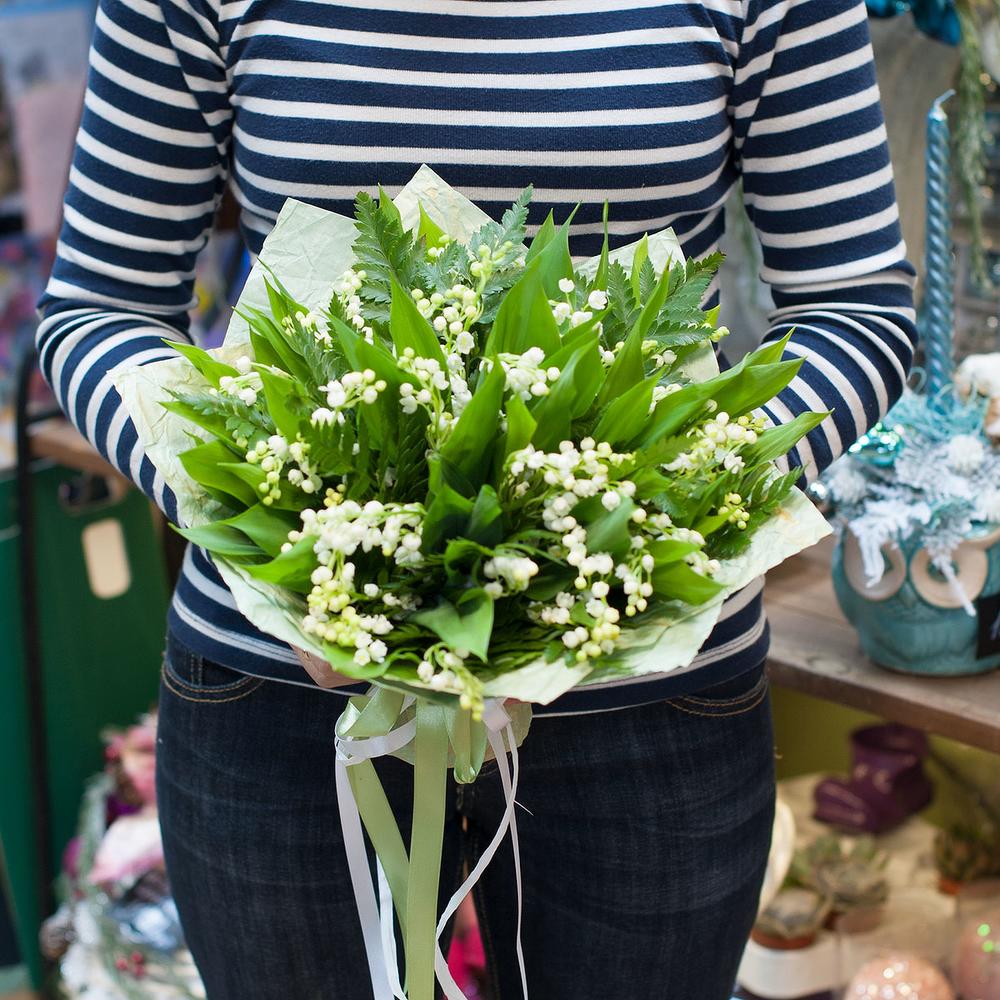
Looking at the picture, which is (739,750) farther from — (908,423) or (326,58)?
(326,58)

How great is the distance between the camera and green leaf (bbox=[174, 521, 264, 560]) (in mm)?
745

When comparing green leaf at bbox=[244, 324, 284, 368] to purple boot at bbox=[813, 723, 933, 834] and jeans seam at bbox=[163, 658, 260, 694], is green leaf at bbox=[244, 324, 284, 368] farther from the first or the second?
purple boot at bbox=[813, 723, 933, 834]

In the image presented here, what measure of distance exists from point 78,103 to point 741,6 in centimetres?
193

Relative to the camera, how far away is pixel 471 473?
760mm

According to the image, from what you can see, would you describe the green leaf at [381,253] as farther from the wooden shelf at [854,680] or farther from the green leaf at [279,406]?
the wooden shelf at [854,680]

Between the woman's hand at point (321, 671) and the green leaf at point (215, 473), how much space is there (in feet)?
0.34

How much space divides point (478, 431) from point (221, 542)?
0.54 feet

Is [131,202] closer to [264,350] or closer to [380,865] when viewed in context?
[264,350]

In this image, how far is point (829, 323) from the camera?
101cm

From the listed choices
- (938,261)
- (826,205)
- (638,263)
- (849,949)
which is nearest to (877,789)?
(849,949)

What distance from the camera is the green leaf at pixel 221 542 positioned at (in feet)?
2.44

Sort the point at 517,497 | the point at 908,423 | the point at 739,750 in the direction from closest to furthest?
the point at 517,497, the point at 739,750, the point at 908,423

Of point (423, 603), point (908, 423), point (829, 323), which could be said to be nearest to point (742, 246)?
point (908, 423)

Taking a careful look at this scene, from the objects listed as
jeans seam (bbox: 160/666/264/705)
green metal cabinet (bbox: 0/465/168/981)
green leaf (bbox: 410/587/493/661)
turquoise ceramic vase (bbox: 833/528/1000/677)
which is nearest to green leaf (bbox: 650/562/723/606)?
green leaf (bbox: 410/587/493/661)
